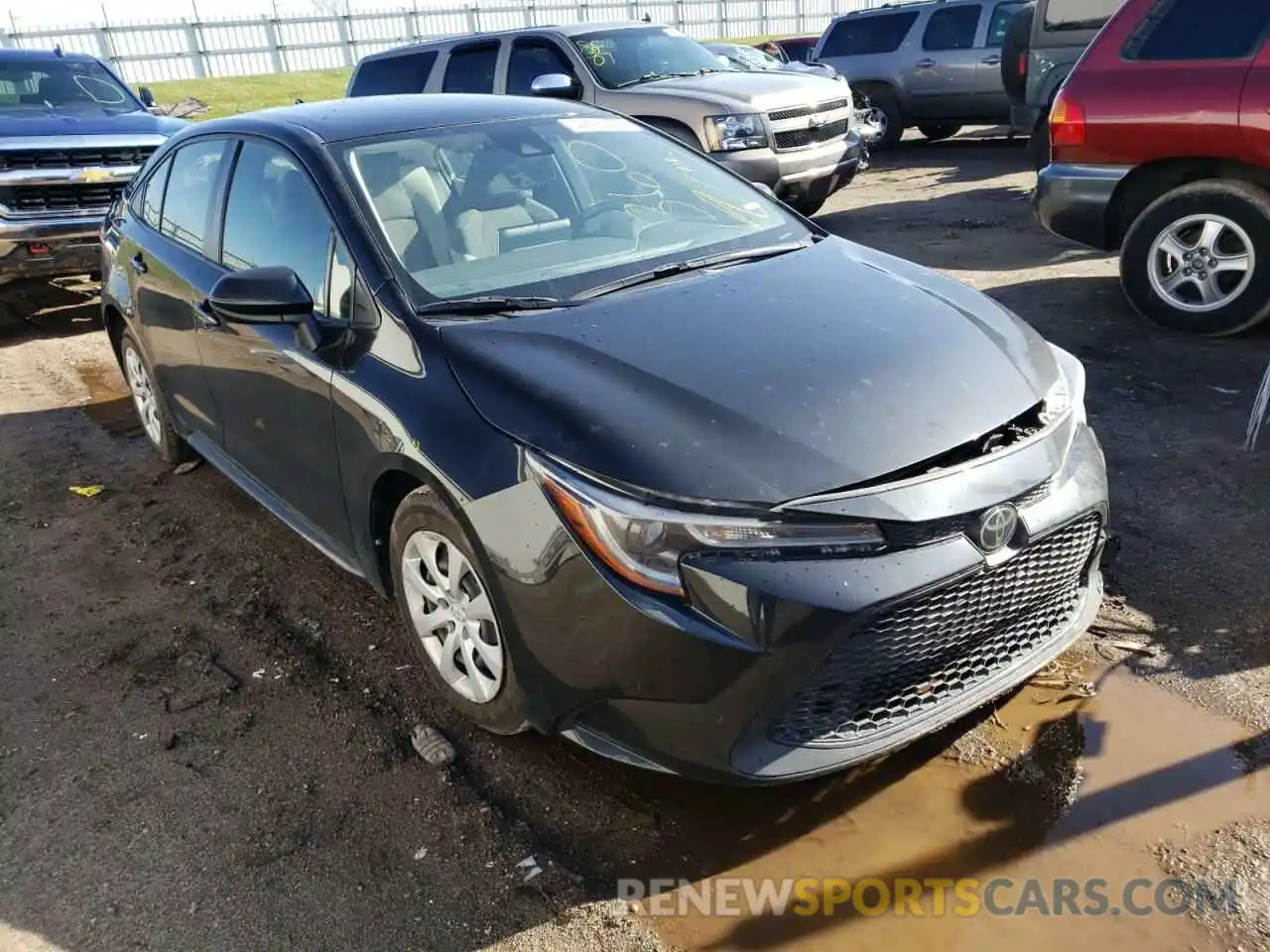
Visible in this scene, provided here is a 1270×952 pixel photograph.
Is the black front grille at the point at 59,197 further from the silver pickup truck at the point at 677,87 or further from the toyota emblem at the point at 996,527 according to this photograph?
the toyota emblem at the point at 996,527

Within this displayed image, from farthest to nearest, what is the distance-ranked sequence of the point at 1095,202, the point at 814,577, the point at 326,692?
the point at 1095,202 → the point at 326,692 → the point at 814,577

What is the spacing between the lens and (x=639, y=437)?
A: 238 centimetres

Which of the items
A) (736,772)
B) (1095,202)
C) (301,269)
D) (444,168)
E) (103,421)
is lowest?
(103,421)

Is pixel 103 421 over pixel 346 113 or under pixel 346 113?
under

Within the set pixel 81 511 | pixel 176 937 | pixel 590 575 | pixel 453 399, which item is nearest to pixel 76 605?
pixel 81 511

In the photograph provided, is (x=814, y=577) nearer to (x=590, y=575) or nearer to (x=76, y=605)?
(x=590, y=575)

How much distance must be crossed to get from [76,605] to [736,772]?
9.55 ft

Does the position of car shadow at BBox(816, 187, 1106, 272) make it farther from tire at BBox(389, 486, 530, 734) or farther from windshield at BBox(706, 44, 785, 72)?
tire at BBox(389, 486, 530, 734)

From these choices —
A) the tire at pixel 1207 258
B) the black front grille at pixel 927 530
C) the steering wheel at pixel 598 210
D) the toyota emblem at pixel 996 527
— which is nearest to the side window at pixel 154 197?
the steering wheel at pixel 598 210

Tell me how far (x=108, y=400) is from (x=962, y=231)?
22.6ft

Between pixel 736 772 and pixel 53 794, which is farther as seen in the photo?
pixel 53 794

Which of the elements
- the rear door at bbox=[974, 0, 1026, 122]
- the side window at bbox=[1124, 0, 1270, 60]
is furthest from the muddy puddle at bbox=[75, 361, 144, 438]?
the rear door at bbox=[974, 0, 1026, 122]

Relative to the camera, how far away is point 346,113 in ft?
12.2

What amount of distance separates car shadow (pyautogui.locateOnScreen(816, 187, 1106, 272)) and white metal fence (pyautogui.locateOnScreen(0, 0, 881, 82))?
24724 millimetres
